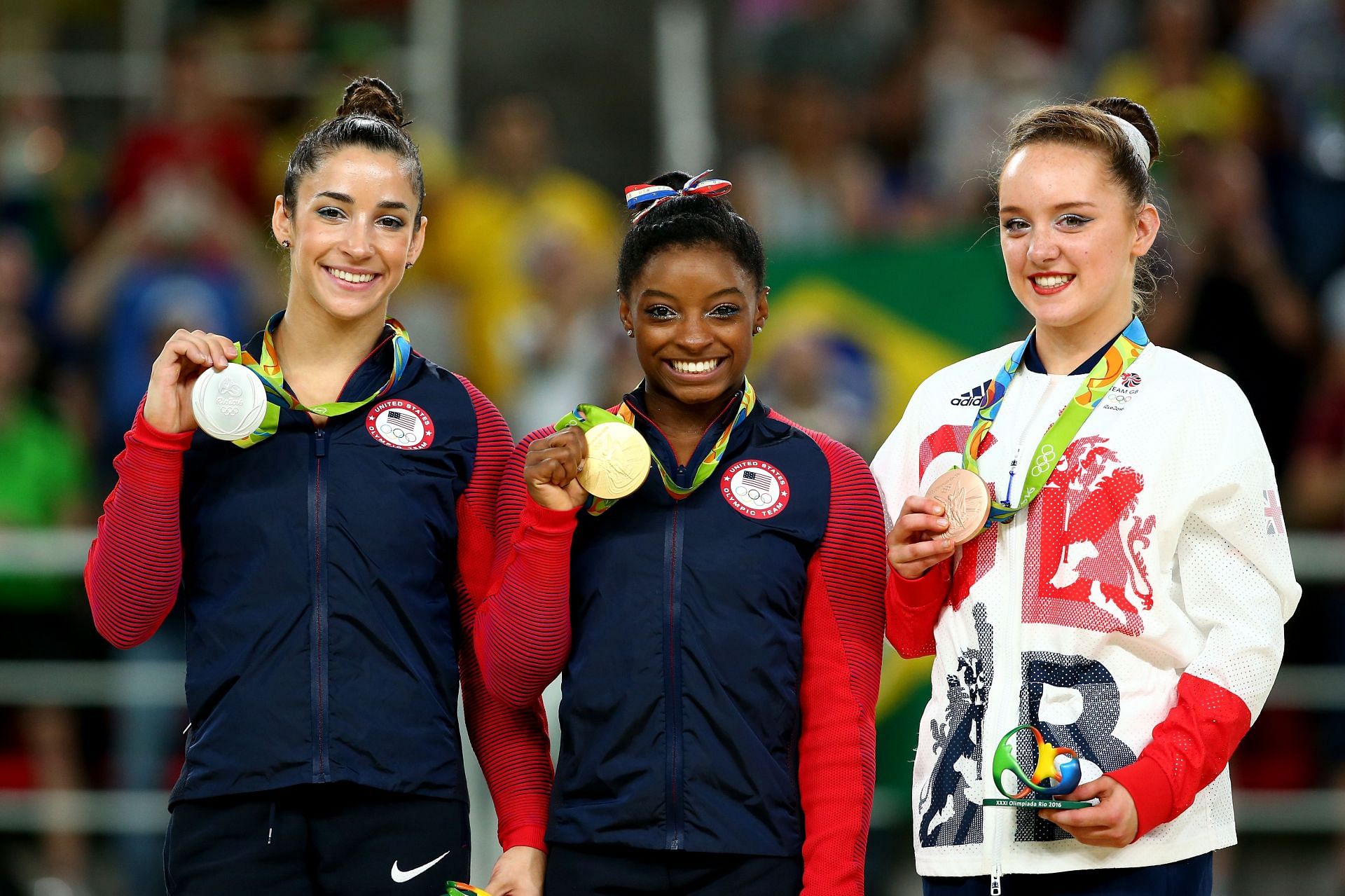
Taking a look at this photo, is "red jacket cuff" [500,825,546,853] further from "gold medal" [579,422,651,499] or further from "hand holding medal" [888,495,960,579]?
"hand holding medal" [888,495,960,579]

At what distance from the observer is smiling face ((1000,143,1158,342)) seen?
296cm

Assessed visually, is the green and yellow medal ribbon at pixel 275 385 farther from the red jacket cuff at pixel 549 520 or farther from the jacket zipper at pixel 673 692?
the jacket zipper at pixel 673 692

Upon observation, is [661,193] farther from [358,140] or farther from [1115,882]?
[1115,882]

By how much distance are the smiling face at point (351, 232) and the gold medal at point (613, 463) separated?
1.71 feet

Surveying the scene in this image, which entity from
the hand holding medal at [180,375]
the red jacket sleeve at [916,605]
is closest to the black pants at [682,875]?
the red jacket sleeve at [916,605]

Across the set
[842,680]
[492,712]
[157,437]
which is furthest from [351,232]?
[842,680]

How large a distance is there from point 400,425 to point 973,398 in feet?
3.36

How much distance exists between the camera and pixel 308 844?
2965mm

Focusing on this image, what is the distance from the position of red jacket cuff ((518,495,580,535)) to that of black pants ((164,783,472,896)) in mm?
504

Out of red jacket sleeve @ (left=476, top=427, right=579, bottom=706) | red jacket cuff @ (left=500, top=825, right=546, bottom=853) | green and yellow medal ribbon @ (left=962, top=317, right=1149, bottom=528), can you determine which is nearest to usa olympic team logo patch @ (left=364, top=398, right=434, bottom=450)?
red jacket sleeve @ (left=476, top=427, right=579, bottom=706)

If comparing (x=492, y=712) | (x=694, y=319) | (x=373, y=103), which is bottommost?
(x=492, y=712)

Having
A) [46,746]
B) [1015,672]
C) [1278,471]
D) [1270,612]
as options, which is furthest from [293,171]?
[1278,471]

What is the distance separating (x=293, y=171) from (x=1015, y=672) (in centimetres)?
157

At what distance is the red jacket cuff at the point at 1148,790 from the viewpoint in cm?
271
